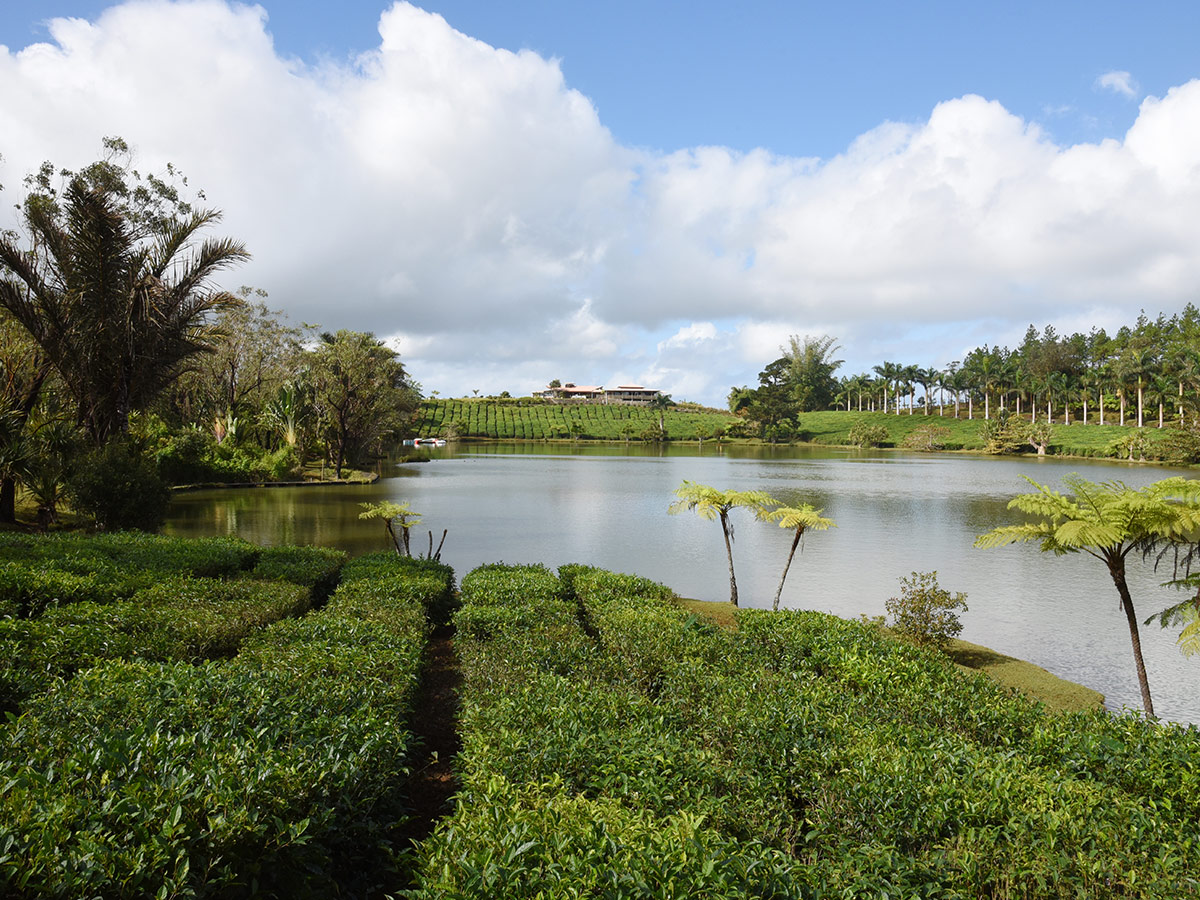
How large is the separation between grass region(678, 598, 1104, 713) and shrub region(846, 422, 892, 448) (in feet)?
321

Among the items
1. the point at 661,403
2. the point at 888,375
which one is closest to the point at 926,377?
the point at 888,375

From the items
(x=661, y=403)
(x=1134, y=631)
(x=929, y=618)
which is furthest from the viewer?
(x=661, y=403)

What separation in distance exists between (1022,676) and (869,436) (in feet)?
329

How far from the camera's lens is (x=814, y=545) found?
2255 cm

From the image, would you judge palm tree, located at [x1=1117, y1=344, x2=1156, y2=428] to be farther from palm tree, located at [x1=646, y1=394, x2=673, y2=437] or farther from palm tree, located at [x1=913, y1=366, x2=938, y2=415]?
palm tree, located at [x1=646, y1=394, x2=673, y2=437]

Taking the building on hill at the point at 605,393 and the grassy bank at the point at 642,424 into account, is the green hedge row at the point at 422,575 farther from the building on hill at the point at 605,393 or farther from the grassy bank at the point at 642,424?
the building on hill at the point at 605,393

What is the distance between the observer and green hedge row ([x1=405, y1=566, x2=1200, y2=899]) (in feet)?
11.3

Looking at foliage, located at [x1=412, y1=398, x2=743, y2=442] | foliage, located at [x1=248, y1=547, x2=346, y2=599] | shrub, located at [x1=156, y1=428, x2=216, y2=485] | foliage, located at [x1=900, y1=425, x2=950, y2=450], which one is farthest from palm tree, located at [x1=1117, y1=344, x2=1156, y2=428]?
foliage, located at [x1=248, y1=547, x2=346, y2=599]

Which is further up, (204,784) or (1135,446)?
(1135,446)

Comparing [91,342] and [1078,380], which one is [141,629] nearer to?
[91,342]

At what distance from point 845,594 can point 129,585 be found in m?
14.5

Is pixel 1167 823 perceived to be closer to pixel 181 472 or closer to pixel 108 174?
pixel 108 174

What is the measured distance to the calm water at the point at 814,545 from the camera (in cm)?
1336

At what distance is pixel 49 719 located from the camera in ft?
14.9
